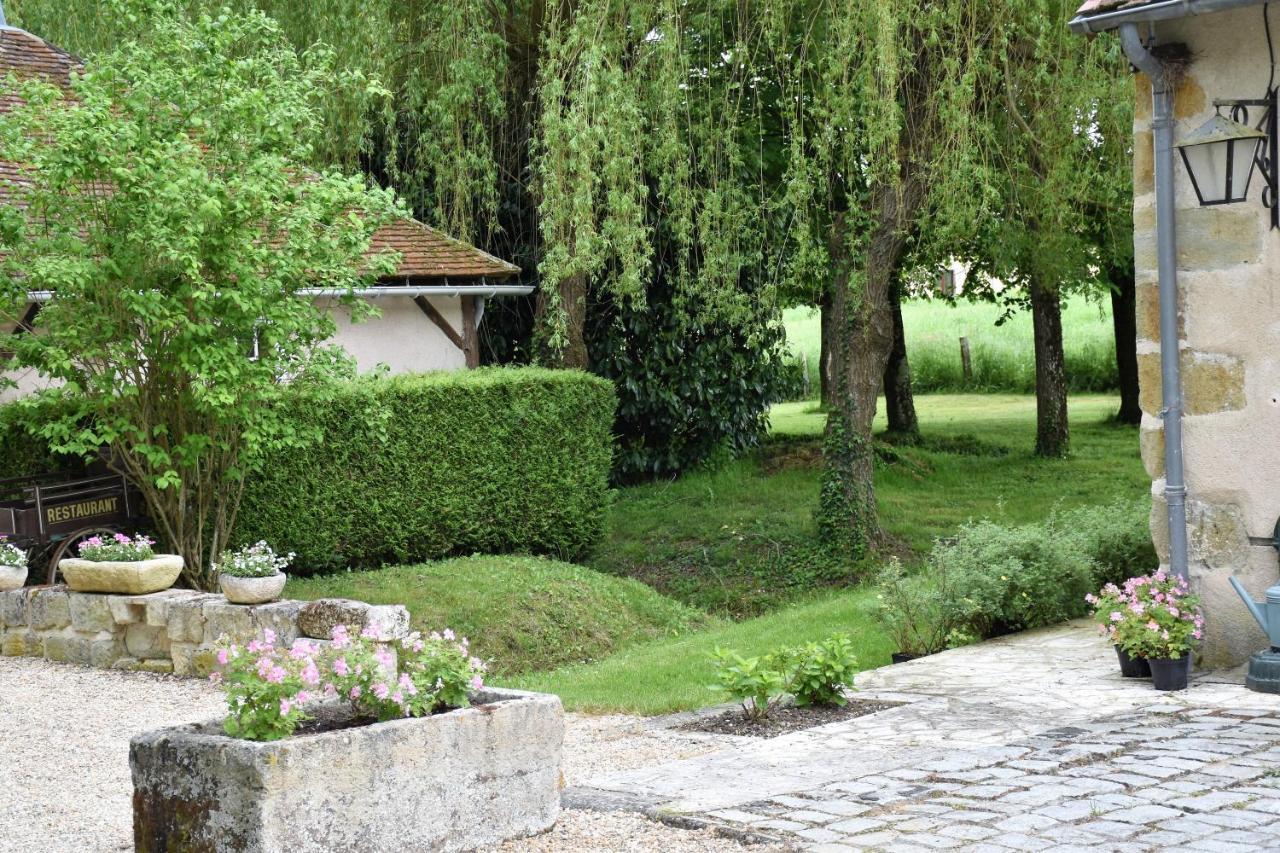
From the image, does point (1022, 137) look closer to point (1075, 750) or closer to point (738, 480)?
point (738, 480)

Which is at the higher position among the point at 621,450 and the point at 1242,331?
the point at 1242,331

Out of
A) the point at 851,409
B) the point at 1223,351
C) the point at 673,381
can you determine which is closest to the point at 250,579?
the point at 1223,351

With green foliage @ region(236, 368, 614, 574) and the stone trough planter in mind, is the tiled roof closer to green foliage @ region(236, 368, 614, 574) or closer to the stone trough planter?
green foliage @ region(236, 368, 614, 574)

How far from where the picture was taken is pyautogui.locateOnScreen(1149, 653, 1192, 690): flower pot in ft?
24.0

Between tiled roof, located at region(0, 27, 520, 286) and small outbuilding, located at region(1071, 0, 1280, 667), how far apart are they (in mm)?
8175

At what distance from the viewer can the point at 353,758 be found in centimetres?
482

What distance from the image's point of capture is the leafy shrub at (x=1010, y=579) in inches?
360

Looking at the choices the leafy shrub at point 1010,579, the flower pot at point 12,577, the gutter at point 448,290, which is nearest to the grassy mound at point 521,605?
the flower pot at point 12,577

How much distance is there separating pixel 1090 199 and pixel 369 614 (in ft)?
25.7

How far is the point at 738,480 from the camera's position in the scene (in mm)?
17609

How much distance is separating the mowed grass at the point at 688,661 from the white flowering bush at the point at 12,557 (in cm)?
366

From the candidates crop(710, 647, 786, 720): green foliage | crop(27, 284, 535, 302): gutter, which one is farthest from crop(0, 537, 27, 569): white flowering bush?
crop(710, 647, 786, 720): green foliage

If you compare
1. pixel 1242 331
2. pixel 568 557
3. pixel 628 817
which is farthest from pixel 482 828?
pixel 568 557

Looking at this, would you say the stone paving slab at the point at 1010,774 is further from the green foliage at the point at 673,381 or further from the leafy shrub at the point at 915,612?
the green foliage at the point at 673,381
